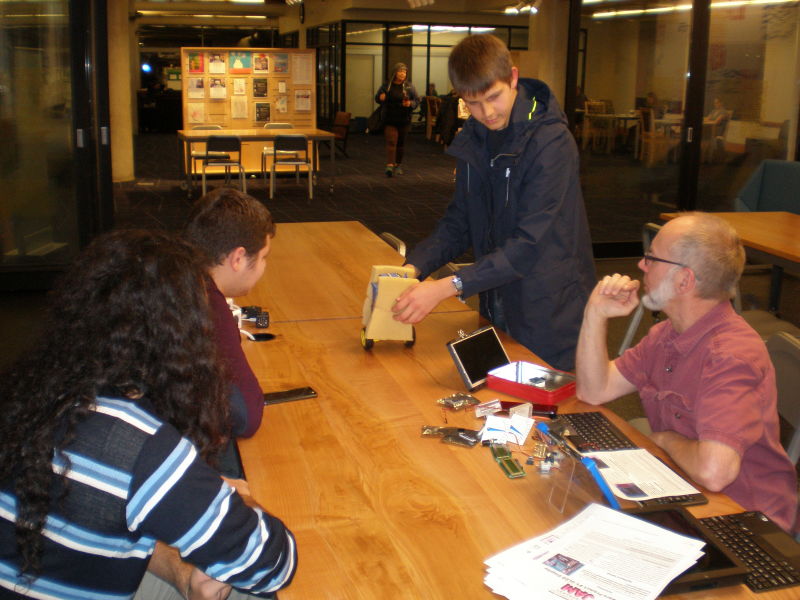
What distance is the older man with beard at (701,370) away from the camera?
1.80m

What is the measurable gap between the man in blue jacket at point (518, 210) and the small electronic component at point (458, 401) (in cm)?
34

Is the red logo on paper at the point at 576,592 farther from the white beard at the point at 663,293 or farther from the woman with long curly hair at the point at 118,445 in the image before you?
the white beard at the point at 663,293

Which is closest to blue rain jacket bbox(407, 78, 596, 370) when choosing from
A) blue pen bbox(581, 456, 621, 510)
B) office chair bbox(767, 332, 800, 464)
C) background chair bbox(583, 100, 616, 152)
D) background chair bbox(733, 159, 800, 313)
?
office chair bbox(767, 332, 800, 464)

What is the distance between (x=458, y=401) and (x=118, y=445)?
3.63 ft

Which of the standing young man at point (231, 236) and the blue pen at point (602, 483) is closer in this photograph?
the blue pen at point (602, 483)

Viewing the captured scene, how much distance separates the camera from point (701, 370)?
1.97 metres

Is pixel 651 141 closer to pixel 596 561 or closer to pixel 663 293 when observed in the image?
pixel 663 293

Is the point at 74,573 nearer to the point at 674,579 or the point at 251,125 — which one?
the point at 674,579

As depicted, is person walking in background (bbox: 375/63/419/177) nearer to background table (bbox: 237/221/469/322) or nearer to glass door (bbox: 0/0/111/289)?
glass door (bbox: 0/0/111/289)

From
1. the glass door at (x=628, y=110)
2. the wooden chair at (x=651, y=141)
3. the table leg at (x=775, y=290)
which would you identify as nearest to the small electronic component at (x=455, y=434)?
the table leg at (x=775, y=290)

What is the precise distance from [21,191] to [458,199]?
4.17 m

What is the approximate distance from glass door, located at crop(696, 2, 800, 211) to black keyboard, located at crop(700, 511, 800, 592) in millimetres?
6801

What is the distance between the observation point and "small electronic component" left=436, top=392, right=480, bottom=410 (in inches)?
83.3

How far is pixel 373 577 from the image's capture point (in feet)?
4.63
